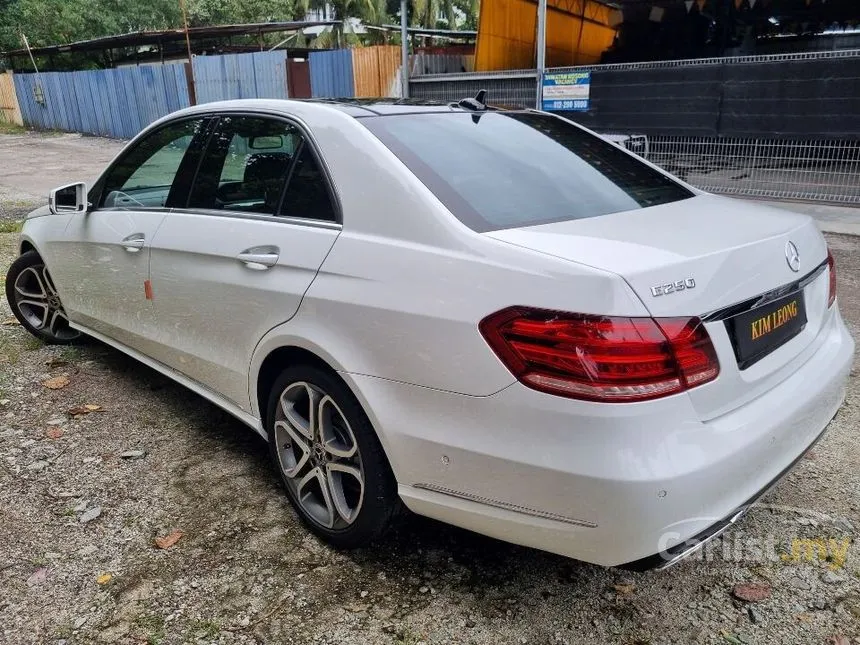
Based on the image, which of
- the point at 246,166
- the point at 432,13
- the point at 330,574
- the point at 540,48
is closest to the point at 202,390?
the point at 246,166

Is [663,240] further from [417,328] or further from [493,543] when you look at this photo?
[493,543]

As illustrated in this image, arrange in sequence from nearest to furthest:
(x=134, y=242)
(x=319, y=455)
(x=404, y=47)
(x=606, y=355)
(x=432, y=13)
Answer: (x=606, y=355) < (x=319, y=455) < (x=134, y=242) < (x=404, y=47) < (x=432, y=13)

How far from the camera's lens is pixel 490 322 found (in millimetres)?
1850

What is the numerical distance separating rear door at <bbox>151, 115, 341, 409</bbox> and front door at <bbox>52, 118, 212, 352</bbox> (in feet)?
0.47

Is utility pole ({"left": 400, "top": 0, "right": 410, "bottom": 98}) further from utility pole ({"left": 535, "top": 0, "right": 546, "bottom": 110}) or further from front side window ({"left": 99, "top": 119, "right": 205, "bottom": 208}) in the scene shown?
front side window ({"left": 99, "top": 119, "right": 205, "bottom": 208})

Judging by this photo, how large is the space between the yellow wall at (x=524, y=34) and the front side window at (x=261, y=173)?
1408cm

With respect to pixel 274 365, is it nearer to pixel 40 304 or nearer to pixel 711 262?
pixel 711 262

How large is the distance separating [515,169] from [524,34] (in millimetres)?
15506

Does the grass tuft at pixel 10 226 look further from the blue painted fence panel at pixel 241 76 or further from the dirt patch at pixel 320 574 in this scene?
the blue painted fence panel at pixel 241 76

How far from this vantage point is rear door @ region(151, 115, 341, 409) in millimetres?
2467

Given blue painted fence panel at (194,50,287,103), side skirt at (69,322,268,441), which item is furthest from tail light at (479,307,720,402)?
blue painted fence panel at (194,50,287,103)

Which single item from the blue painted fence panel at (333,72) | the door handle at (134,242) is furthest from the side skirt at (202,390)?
the blue painted fence panel at (333,72)

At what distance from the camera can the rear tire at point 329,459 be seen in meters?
2.26

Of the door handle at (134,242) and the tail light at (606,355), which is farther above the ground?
the tail light at (606,355)
